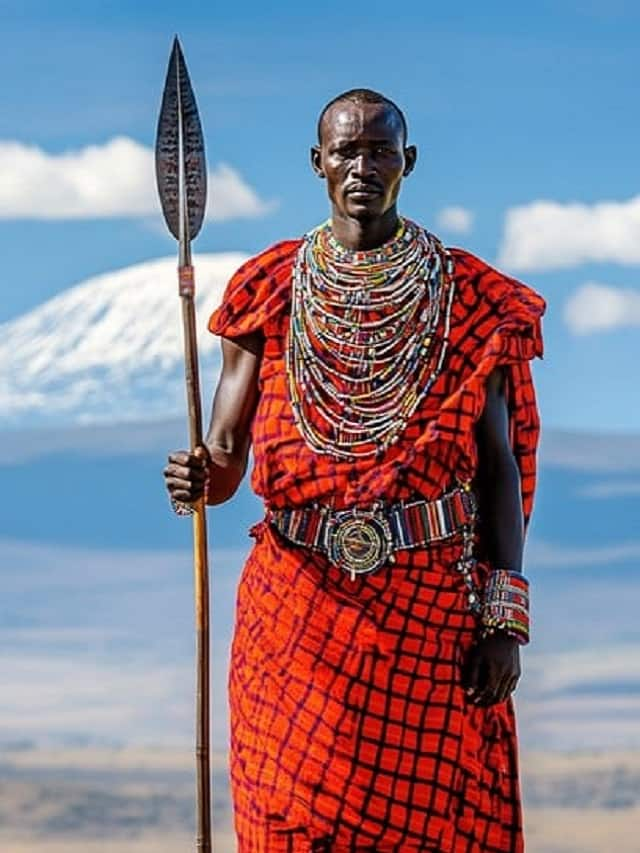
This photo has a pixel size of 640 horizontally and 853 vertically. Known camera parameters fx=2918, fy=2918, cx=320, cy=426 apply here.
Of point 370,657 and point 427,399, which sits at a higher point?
point 427,399

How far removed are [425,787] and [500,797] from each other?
0.71 feet

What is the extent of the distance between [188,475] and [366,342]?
18.4 inches

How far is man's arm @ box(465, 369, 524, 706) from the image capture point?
6074mm

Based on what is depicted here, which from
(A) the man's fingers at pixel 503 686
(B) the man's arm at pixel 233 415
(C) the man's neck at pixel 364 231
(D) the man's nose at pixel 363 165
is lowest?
(A) the man's fingers at pixel 503 686

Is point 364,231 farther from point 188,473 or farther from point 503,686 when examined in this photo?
point 503,686

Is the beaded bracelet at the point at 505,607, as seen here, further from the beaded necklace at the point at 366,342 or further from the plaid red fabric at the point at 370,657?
the beaded necklace at the point at 366,342

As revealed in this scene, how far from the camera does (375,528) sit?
6055 mm

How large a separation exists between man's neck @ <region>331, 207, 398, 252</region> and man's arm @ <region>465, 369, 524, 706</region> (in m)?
0.37

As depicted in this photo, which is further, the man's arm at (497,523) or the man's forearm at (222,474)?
the man's forearm at (222,474)

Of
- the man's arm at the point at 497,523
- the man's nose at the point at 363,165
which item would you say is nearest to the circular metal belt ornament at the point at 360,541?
the man's arm at the point at 497,523

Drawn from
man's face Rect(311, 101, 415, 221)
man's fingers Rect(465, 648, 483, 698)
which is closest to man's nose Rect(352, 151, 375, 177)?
man's face Rect(311, 101, 415, 221)

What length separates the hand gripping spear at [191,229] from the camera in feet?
20.1

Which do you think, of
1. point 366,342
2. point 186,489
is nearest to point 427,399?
point 366,342

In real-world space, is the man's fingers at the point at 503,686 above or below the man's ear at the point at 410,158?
below
